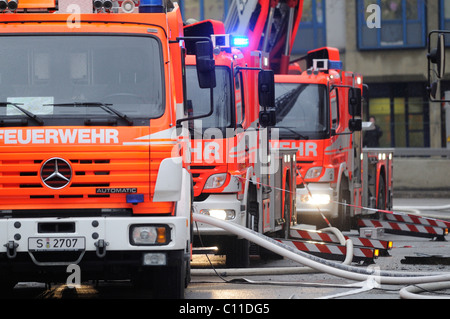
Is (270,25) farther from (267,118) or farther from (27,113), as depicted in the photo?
(27,113)

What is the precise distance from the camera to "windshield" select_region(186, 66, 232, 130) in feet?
40.6

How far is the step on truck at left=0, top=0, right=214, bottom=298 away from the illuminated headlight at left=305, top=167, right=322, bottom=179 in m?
7.75

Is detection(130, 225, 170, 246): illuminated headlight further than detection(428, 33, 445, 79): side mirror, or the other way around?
detection(428, 33, 445, 79): side mirror

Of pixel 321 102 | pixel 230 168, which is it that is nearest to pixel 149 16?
pixel 230 168

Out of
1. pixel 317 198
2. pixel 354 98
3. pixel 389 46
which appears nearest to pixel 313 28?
pixel 389 46

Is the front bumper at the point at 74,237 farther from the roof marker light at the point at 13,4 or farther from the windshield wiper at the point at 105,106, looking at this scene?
the roof marker light at the point at 13,4

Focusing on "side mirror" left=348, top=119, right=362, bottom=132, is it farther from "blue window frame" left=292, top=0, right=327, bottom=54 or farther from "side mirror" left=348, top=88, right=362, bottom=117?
"blue window frame" left=292, top=0, right=327, bottom=54

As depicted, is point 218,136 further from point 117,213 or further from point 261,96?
point 117,213

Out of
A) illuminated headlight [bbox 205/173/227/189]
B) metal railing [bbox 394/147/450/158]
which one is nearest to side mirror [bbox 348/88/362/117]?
illuminated headlight [bbox 205/173/227/189]

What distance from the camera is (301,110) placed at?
54.6 feet

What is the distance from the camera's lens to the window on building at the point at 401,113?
40.4 m

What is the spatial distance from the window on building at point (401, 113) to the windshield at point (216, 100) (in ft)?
92.1

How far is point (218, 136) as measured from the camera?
40.3 ft

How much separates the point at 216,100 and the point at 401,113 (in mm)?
29139
